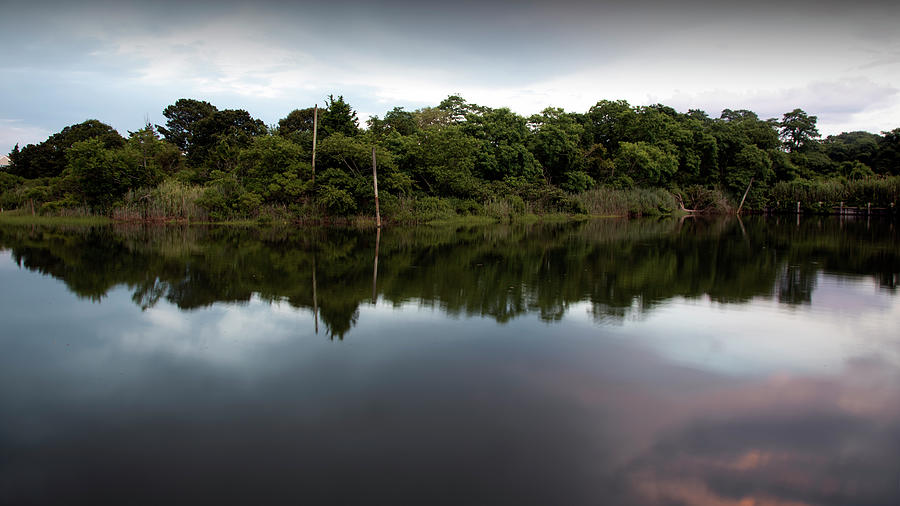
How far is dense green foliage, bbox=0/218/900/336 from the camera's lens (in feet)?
27.2

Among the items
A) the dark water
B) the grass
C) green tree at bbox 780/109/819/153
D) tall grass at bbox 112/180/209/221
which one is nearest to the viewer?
the dark water

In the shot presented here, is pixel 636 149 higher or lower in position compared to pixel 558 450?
higher

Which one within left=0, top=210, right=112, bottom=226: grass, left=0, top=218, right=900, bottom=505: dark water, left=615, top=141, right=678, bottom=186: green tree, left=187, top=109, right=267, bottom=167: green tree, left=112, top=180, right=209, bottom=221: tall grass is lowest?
left=0, top=218, right=900, bottom=505: dark water

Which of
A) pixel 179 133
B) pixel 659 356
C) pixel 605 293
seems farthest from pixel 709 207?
pixel 179 133

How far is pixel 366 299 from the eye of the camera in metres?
8.16

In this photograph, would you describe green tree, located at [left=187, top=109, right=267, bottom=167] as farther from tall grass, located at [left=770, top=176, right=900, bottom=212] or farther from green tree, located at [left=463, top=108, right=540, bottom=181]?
tall grass, located at [left=770, top=176, right=900, bottom=212]

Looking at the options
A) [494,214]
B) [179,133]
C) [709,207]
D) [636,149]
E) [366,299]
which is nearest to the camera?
[366,299]

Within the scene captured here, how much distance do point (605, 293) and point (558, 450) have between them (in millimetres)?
5477

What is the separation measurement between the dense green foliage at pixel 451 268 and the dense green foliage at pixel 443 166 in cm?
637

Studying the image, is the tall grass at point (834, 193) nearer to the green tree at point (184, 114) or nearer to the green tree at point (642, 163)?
the green tree at point (642, 163)

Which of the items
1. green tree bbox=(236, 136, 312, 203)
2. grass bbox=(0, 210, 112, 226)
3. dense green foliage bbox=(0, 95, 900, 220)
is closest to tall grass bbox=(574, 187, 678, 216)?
dense green foliage bbox=(0, 95, 900, 220)

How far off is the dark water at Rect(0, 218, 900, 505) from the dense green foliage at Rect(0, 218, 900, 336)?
10 centimetres

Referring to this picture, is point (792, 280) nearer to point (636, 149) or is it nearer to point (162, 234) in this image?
point (162, 234)

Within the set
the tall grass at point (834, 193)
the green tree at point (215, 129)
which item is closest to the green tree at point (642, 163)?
the tall grass at point (834, 193)
